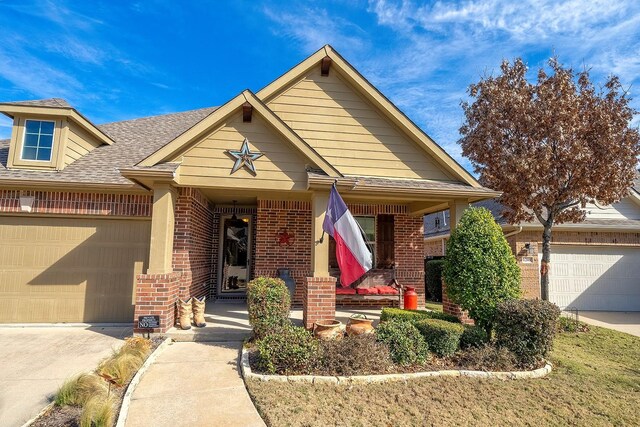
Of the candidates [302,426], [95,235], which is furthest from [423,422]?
[95,235]

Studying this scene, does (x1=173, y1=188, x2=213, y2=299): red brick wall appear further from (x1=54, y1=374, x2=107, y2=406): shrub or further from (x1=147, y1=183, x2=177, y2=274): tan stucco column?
(x1=54, y1=374, x2=107, y2=406): shrub

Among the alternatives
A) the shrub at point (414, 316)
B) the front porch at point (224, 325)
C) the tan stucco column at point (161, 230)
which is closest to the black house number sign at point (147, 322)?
the front porch at point (224, 325)

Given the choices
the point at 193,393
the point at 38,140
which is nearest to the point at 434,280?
the point at 193,393

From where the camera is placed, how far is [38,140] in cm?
837

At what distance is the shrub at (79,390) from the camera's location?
12.9 feet

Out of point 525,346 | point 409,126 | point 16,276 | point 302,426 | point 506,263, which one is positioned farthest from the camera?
point 409,126

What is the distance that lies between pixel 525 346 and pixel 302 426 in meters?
3.88

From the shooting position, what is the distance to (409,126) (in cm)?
848

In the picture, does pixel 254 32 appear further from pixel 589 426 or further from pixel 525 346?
pixel 589 426

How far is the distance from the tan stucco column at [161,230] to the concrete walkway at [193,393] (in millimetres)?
1559

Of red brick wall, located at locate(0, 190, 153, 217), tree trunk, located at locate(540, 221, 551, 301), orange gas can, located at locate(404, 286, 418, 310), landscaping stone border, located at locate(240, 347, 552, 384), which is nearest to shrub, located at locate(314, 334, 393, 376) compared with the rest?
landscaping stone border, located at locate(240, 347, 552, 384)

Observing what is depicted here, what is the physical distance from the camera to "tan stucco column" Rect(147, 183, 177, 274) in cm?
645

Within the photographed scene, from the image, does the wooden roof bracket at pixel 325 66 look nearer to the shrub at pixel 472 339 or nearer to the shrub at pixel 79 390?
the shrub at pixel 472 339

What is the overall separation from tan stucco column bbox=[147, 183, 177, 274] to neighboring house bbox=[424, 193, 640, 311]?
10464 millimetres
